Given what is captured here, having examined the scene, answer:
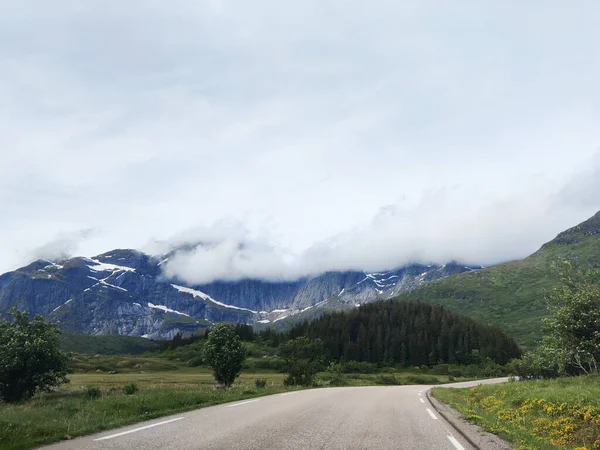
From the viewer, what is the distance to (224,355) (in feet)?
168

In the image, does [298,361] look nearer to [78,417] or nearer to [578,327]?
[578,327]

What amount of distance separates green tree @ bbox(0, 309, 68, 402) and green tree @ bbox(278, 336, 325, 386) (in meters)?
27.7

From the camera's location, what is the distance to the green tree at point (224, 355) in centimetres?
5131

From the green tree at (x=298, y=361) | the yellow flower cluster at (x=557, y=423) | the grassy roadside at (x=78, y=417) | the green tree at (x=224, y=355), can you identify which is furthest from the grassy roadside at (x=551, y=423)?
the green tree at (x=298, y=361)

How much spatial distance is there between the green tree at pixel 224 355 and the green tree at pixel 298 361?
25.6ft

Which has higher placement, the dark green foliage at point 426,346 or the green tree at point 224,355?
the green tree at point 224,355

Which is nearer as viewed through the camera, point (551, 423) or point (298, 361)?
point (551, 423)

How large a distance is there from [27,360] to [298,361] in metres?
32.4

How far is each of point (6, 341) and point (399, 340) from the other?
171693 millimetres

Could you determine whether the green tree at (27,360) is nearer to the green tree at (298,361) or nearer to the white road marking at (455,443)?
the green tree at (298,361)

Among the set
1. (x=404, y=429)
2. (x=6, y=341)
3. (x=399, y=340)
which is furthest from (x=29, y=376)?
(x=399, y=340)

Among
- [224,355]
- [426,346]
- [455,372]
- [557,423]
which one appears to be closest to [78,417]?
[557,423]

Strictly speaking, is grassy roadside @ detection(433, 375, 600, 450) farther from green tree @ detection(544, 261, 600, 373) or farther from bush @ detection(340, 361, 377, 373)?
bush @ detection(340, 361, 377, 373)

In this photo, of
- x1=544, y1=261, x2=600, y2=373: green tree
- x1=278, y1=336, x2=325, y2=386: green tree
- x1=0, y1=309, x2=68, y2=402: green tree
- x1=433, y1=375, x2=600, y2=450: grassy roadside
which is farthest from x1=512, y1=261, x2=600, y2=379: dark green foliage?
x1=0, y1=309, x2=68, y2=402: green tree
